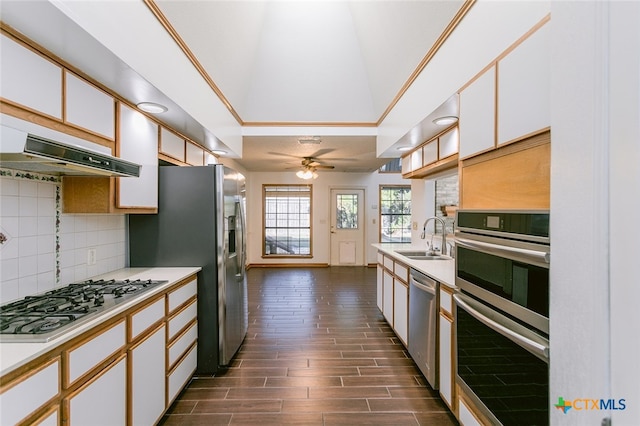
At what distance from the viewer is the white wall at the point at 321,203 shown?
759 centimetres

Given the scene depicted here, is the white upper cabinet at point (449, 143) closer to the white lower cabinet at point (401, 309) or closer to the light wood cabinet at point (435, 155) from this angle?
the light wood cabinet at point (435, 155)

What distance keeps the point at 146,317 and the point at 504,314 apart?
1.94 metres

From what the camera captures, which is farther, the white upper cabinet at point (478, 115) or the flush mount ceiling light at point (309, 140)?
the flush mount ceiling light at point (309, 140)

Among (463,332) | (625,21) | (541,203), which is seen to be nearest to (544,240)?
(541,203)

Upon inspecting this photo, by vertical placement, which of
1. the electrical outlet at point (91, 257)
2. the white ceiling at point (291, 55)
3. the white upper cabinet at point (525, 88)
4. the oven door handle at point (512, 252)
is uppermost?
the white ceiling at point (291, 55)

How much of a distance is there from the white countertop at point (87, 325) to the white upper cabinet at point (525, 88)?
2.15 meters

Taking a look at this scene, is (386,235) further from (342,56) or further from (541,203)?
(541,203)

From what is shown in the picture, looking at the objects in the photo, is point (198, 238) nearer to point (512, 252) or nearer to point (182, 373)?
point (182, 373)

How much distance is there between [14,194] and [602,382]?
2.53 meters

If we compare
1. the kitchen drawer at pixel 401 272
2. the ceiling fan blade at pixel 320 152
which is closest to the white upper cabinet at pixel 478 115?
the kitchen drawer at pixel 401 272

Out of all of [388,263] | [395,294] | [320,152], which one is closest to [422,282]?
[395,294]

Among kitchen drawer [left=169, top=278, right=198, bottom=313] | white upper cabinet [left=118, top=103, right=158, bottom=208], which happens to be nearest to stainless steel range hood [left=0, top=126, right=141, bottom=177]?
white upper cabinet [left=118, top=103, right=158, bottom=208]

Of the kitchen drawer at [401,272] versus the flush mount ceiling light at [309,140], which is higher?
the flush mount ceiling light at [309,140]

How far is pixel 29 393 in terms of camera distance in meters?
1.05
